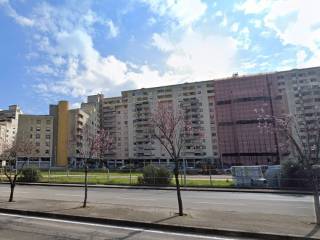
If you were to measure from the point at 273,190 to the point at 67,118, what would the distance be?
327 feet

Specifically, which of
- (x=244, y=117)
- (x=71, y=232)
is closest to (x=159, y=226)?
(x=71, y=232)

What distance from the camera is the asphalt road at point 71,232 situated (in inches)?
295

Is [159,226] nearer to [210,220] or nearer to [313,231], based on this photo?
[210,220]

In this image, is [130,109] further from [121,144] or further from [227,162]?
[227,162]

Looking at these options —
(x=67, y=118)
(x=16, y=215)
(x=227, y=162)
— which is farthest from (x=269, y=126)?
(x=67, y=118)

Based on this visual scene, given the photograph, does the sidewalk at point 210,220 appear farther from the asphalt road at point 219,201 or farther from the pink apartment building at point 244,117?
the pink apartment building at point 244,117

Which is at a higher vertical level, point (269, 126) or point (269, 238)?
point (269, 126)

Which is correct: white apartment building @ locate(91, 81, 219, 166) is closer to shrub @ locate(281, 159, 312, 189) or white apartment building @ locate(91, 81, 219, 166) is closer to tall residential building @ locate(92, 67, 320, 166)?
tall residential building @ locate(92, 67, 320, 166)

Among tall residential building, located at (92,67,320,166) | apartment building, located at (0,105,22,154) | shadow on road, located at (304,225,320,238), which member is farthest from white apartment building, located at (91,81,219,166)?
shadow on road, located at (304,225,320,238)

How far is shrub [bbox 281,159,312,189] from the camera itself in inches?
875

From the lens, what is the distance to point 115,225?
912 cm

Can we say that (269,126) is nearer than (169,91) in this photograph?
Yes

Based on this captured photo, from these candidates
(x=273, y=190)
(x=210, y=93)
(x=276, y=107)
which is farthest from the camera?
(x=210, y=93)

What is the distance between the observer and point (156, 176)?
26906mm
